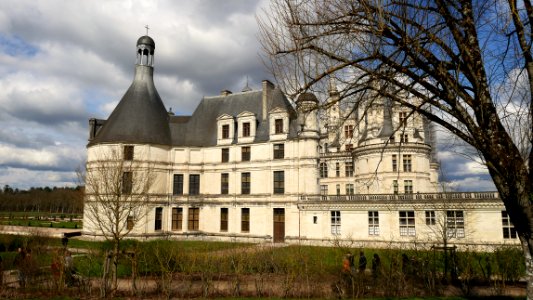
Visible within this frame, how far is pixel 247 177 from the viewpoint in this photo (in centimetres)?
3266

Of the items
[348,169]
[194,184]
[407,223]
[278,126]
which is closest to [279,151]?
[278,126]

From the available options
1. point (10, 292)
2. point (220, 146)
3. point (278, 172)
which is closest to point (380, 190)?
point (278, 172)

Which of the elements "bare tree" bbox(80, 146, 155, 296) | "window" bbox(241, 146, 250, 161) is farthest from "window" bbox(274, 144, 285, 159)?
"bare tree" bbox(80, 146, 155, 296)

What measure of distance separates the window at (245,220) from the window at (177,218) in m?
6.02

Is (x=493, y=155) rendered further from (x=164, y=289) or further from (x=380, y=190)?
(x=380, y=190)

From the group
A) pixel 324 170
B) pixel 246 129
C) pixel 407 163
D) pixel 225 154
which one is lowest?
pixel 407 163

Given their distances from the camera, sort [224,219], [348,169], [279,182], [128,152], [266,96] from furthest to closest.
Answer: [348,169] → [266,96] → [224,219] → [128,152] → [279,182]

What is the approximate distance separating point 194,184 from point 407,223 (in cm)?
1915

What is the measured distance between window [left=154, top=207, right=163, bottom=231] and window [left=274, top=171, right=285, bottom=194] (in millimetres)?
10837

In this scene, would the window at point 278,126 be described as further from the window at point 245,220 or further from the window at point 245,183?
the window at point 245,220

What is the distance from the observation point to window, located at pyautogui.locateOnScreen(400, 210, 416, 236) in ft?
84.8

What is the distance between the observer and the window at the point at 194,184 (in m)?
34.3

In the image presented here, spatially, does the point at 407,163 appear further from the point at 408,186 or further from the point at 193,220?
the point at 193,220

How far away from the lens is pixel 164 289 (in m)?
11.7
